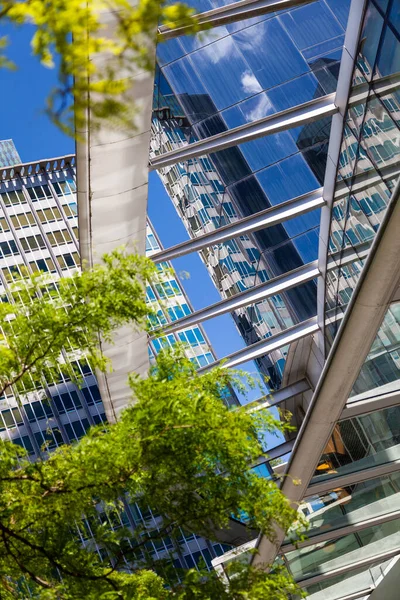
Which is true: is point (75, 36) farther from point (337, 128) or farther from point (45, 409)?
point (45, 409)

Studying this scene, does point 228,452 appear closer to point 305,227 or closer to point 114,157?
point 114,157

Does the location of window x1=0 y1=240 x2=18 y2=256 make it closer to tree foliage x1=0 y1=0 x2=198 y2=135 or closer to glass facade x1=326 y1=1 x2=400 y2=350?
glass facade x1=326 y1=1 x2=400 y2=350

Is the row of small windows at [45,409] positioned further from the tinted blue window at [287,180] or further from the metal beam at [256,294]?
the metal beam at [256,294]

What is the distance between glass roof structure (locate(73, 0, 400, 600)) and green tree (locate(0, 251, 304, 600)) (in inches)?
95.5

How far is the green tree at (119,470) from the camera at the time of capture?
7508mm

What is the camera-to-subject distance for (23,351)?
25.3 feet

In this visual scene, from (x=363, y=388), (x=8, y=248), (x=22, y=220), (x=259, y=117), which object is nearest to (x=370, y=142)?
(x=363, y=388)

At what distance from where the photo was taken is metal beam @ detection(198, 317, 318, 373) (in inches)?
725

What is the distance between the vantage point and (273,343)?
18812mm

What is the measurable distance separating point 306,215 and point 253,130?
18.1ft

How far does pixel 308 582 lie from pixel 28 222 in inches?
2435

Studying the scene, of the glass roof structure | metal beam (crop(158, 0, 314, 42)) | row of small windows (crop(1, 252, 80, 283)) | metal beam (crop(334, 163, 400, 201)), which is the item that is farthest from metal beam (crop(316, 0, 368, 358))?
row of small windows (crop(1, 252, 80, 283))

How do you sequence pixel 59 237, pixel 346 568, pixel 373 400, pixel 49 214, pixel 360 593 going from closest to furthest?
pixel 373 400
pixel 346 568
pixel 360 593
pixel 59 237
pixel 49 214

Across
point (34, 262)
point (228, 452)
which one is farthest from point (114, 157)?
point (34, 262)
